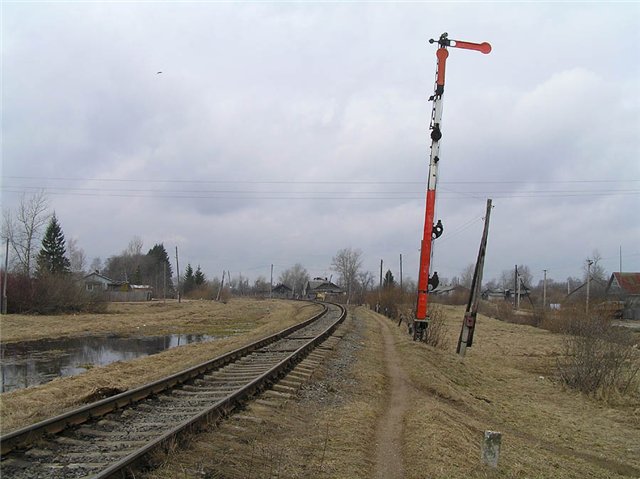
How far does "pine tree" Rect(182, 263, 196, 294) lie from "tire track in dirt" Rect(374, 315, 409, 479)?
342 ft

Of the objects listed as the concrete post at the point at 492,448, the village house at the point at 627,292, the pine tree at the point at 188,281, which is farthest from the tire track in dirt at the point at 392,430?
the pine tree at the point at 188,281

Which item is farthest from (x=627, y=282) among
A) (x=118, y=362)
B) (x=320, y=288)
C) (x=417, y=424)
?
(x=417, y=424)

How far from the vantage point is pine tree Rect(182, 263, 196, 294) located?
370 ft

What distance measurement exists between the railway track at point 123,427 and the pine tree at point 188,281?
105268 millimetres

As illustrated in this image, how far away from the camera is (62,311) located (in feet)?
133

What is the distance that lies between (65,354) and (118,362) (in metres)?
6.33

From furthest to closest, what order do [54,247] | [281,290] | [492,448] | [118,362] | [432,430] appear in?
[281,290], [54,247], [118,362], [432,430], [492,448]

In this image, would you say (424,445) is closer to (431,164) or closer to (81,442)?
(81,442)

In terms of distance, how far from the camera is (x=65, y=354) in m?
20.5

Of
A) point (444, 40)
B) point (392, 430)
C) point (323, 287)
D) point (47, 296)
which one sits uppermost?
point (444, 40)

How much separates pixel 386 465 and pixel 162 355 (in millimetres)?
12757

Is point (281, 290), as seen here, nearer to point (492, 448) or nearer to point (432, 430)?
point (432, 430)

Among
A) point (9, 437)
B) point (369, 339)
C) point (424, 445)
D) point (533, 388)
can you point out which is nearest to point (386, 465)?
point (424, 445)

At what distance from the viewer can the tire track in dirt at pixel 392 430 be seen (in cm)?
570
